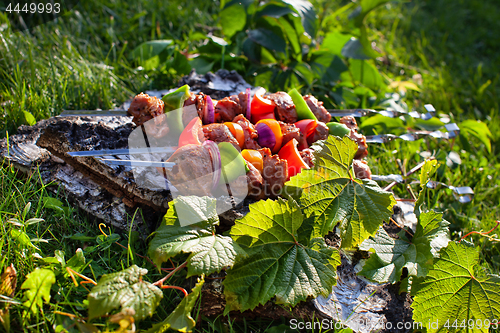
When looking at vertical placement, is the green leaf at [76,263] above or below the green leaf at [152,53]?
below

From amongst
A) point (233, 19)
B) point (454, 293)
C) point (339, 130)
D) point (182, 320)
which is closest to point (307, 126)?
point (339, 130)

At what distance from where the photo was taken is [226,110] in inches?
74.5

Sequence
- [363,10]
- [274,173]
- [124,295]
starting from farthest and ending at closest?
[363,10]
[274,173]
[124,295]

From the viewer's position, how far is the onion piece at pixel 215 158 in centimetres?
151

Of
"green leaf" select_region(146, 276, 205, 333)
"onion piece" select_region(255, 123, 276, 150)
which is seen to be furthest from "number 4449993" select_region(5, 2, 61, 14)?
"green leaf" select_region(146, 276, 205, 333)

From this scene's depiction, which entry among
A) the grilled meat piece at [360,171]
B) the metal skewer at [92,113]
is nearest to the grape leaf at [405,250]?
the grilled meat piece at [360,171]

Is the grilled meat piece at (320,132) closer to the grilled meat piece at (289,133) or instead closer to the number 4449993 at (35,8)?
the grilled meat piece at (289,133)

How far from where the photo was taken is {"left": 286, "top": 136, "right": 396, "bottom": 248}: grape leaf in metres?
1.54

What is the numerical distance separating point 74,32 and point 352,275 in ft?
10.9

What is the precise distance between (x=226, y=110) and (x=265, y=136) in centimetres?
29

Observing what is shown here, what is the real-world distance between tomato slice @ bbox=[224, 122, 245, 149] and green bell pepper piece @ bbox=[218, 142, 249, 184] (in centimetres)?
15

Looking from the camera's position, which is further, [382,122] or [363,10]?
[363,10]

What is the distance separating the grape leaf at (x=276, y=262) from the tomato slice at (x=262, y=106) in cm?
63

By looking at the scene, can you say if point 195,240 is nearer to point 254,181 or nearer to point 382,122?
point 254,181
